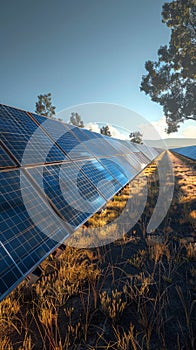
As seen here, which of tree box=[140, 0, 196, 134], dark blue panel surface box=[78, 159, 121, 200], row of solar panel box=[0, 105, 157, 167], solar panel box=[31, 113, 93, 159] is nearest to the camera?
row of solar panel box=[0, 105, 157, 167]

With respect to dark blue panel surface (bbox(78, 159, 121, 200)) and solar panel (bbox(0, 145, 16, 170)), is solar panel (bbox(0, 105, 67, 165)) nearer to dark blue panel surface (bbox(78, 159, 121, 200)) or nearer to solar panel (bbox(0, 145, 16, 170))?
solar panel (bbox(0, 145, 16, 170))

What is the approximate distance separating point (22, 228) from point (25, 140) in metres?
3.77

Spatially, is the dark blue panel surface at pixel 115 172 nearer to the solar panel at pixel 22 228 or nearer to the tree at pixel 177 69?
the solar panel at pixel 22 228

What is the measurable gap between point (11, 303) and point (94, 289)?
4.59ft

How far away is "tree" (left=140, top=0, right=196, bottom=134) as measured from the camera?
27.8 meters

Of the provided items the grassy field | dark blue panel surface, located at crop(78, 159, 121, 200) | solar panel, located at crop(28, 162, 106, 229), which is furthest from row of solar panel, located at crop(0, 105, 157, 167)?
the grassy field

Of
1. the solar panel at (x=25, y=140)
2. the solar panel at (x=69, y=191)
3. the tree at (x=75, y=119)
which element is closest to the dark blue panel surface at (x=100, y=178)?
the solar panel at (x=69, y=191)

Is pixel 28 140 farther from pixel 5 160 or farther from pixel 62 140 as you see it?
pixel 62 140

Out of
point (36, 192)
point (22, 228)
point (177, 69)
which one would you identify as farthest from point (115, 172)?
point (177, 69)

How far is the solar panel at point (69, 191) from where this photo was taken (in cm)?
423

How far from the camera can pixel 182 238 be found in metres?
4.84

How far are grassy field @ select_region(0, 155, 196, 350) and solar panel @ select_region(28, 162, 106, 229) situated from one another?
85cm

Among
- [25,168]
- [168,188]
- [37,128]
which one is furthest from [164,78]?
[25,168]

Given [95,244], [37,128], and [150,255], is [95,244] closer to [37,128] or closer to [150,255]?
[150,255]
